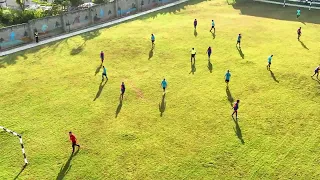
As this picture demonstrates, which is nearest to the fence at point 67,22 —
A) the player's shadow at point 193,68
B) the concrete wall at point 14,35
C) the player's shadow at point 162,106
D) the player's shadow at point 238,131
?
the concrete wall at point 14,35

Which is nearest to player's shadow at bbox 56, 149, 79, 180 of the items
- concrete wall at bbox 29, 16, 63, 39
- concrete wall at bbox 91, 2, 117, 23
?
concrete wall at bbox 29, 16, 63, 39

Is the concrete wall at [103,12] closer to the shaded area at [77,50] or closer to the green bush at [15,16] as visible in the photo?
the green bush at [15,16]

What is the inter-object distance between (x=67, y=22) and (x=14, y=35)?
20.6ft

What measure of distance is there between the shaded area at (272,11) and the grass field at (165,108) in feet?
16.9

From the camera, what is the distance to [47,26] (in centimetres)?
3716

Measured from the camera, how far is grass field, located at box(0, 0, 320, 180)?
1928cm

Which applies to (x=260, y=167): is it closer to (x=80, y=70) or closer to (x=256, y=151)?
(x=256, y=151)

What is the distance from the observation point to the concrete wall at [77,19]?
38.5 meters

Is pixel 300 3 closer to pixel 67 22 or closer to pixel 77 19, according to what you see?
pixel 77 19

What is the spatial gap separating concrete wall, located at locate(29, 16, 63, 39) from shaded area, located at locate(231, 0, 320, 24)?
961 inches

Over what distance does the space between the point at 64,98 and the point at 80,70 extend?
483cm

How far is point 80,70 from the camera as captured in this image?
2991cm

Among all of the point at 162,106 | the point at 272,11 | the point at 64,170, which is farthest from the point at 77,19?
the point at 272,11

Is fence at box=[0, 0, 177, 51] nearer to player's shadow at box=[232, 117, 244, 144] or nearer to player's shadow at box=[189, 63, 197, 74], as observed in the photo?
player's shadow at box=[189, 63, 197, 74]
